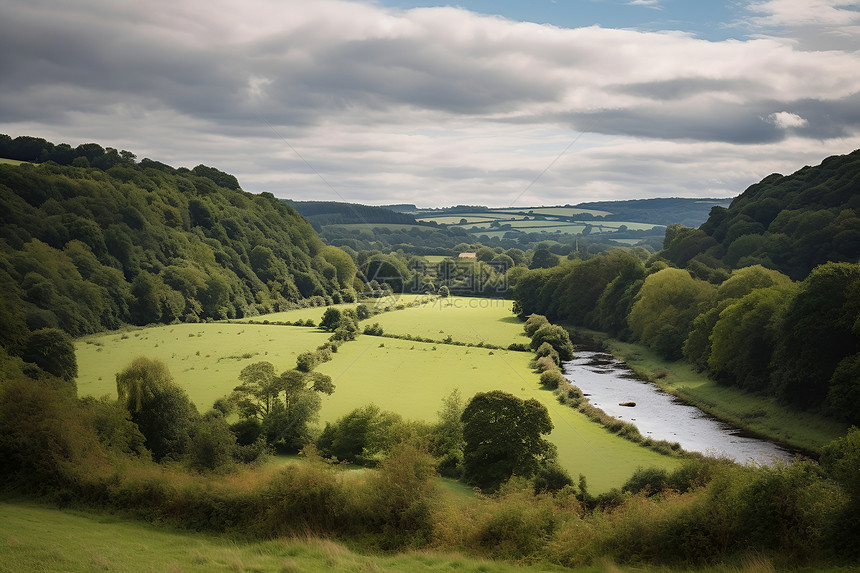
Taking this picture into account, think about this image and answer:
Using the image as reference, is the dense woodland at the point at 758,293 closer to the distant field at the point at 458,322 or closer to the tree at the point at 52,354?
the distant field at the point at 458,322

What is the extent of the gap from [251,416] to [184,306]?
4829cm

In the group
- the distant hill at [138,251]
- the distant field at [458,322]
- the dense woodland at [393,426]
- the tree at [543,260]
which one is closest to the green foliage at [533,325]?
the dense woodland at [393,426]

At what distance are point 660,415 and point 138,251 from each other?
2503 inches

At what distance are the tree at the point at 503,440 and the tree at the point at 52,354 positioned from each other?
74.3 ft

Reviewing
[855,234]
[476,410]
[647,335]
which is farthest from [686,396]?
[855,234]

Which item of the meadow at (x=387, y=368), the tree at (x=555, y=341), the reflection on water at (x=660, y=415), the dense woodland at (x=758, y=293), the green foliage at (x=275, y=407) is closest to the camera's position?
the green foliage at (x=275, y=407)

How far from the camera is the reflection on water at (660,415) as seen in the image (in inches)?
1335

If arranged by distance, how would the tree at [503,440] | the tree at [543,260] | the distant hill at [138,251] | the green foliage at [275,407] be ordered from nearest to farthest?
the tree at [503,440] → the green foliage at [275,407] → the distant hill at [138,251] → the tree at [543,260]

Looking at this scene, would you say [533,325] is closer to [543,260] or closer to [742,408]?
[742,408]

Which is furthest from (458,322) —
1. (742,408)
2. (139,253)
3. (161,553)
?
(161,553)

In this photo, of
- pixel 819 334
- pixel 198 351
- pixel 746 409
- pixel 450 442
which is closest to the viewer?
pixel 450 442

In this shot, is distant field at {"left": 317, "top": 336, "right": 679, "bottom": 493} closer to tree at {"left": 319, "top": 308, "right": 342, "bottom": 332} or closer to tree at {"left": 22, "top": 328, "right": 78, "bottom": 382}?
tree at {"left": 319, "top": 308, "right": 342, "bottom": 332}

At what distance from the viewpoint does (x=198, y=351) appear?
169 feet

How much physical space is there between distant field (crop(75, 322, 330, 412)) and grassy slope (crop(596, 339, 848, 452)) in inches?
1173
